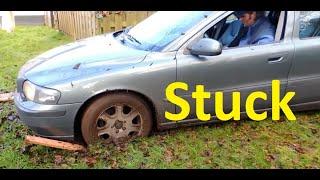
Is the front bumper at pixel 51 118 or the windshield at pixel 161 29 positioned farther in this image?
the windshield at pixel 161 29

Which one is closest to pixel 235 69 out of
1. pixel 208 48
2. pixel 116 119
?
pixel 208 48

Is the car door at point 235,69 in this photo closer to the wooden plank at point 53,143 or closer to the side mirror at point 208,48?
the side mirror at point 208,48

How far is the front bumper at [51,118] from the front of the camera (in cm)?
400

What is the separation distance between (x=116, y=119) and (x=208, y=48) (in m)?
1.17

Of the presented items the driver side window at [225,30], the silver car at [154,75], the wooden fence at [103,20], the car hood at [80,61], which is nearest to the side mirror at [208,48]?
the silver car at [154,75]

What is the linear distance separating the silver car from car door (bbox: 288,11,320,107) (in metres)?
0.01

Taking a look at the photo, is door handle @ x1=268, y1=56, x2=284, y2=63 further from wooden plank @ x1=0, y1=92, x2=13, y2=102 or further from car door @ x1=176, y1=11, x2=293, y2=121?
wooden plank @ x1=0, y1=92, x2=13, y2=102

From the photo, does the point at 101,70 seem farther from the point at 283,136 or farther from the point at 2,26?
the point at 2,26

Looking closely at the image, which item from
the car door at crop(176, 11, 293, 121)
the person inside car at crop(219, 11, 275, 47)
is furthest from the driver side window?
the car door at crop(176, 11, 293, 121)

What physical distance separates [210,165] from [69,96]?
151 cm

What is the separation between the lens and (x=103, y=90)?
402 centimetres

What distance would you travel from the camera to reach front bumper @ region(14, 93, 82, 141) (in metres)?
4.00

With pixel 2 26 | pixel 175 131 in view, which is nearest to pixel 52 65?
pixel 175 131

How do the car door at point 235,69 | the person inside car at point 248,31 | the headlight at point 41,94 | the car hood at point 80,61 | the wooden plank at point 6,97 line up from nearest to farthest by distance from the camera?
the headlight at point 41,94 < the car hood at point 80,61 < the car door at point 235,69 < the person inside car at point 248,31 < the wooden plank at point 6,97
